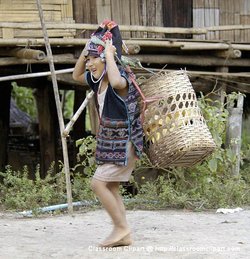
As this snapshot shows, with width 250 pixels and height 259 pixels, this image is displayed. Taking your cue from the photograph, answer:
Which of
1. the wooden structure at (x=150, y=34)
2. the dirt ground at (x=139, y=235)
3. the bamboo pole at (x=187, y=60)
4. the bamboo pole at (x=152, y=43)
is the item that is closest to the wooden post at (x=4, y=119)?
the wooden structure at (x=150, y=34)

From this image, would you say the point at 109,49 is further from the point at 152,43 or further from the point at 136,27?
the point at 152,43

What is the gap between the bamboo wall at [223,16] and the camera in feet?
34.0

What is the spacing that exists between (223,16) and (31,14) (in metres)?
2.89

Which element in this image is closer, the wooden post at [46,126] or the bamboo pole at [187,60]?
the bamboo pole at [187,60]

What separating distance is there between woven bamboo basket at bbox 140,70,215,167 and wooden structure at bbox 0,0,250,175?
2883 millimetres

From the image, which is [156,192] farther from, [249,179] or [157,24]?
[157,24]

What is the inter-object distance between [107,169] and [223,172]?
350 cm

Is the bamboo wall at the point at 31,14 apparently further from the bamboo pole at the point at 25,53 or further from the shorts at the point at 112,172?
the shorts at the point at 112,172

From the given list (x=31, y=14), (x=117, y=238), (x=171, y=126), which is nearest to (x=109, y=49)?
(x=171, y=126)

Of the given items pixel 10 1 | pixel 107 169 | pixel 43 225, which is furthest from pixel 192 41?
pixel 107 169

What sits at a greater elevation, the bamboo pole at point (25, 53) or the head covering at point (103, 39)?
the head covering at point (103, 39)

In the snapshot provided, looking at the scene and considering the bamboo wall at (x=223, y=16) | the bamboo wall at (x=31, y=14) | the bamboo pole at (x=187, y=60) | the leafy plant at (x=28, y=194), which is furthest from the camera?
the bamboo wall at (x=223, y=16)

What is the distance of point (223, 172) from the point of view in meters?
8.70

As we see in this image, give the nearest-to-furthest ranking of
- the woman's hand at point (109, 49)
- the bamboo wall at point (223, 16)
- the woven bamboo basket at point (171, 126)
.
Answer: the woman's hand at point (109, 49)
the woven bamboo basket at point (171, 126)
the bamboo wall at point (223, 16)
